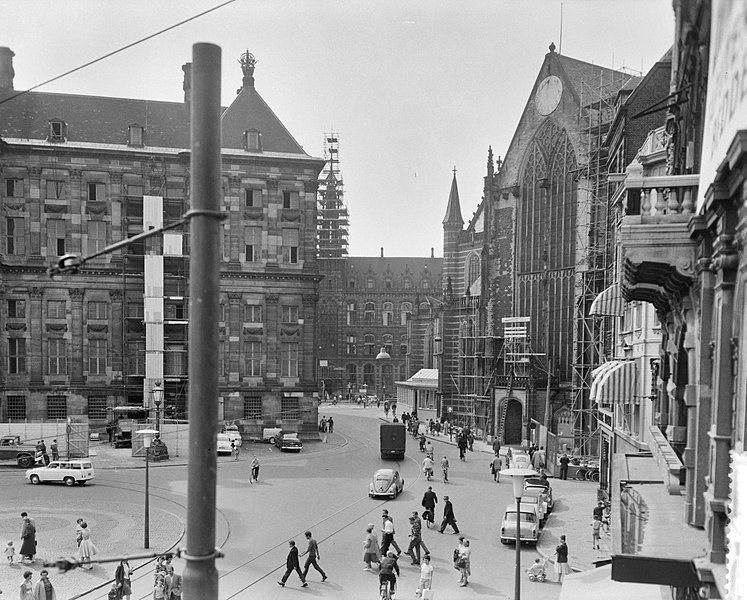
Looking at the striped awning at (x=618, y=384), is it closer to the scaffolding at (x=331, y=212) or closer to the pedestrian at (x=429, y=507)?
the pedestrian at (x=429, y=507)

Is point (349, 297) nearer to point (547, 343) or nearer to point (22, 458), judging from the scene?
point (547, 343)

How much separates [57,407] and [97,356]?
12.7ft

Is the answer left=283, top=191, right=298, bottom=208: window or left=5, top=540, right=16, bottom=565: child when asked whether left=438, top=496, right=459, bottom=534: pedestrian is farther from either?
left=283, top=191, right=298, bottom=208: window

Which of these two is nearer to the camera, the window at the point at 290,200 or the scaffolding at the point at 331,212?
the window at the point at 290,200

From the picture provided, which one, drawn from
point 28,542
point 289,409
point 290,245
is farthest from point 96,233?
point 28,542

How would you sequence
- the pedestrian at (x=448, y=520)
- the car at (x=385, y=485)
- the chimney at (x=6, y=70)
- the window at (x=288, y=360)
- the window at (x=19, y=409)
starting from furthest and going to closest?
the chimney at (x=6, y=70)
the window at (x=288, y=360)
the window at (x=19, y=409)
the car at (x=385, y=485)
the pedestrian at (x=448, y=520)

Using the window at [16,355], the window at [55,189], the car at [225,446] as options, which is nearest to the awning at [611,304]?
the car at [225,446]

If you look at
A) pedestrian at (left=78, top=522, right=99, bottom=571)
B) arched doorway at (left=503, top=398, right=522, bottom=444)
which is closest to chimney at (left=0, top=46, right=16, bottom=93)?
arched doorway at (left=503, top=398, right=522, bottom=444)

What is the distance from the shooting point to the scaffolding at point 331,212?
307 ft

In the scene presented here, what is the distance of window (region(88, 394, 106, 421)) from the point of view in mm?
44688

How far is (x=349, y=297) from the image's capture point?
113500 mm

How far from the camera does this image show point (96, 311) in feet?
Result: 148

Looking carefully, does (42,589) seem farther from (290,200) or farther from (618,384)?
(290,200)

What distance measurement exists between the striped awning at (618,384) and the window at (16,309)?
3555cm
